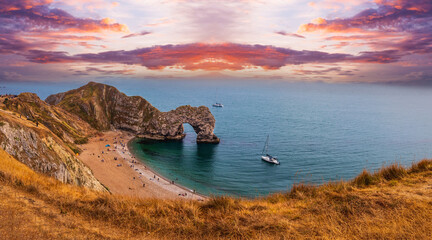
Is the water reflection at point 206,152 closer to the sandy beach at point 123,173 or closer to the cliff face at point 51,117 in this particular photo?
the sandy beach at point 123,173

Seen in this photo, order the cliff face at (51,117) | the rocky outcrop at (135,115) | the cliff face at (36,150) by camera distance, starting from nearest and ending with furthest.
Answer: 1. the cliff face at (36,150)
2. the cliff face at (51,117)
3. the rocky outcrop at (135,115)

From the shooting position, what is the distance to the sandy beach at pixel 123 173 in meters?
48.9

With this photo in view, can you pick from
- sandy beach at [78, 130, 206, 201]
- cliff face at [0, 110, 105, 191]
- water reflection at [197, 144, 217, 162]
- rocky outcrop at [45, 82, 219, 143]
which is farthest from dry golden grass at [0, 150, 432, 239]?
rocky outcrop at [45, 82, 219, 143]

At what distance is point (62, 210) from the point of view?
26.3ft

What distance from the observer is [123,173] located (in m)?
58.1

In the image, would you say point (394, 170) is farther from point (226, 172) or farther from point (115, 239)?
point (226, 172)

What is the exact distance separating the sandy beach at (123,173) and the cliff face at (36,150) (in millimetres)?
13372

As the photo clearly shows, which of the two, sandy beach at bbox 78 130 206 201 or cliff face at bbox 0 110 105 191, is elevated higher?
cliff face at bbox 0 110 105 191

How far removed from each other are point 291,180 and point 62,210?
5948 cm

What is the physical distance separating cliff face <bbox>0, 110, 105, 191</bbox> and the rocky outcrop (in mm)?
66898

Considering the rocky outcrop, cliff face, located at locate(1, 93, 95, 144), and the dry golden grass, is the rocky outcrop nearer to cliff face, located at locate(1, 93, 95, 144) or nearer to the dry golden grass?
cliff face, located at locate(1, 93, 95, 144)

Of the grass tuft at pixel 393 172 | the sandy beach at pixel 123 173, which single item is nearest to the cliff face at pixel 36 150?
the sandy beach at pixel 123 173

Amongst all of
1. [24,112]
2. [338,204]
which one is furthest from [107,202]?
[24,112]

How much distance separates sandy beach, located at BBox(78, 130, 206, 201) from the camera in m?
48.9
